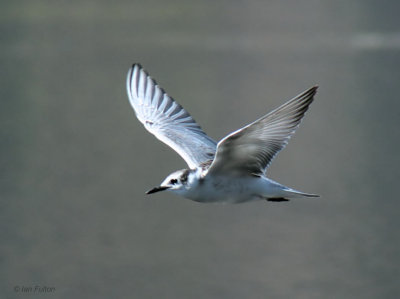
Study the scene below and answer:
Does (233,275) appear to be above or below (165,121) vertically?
below

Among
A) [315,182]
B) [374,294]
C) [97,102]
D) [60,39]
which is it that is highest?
[60,39]

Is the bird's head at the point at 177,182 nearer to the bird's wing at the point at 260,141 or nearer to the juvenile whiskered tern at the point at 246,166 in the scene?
the juvenile whiskered tern at the point at 246,166

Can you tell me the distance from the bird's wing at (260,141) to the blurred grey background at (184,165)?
4775mm

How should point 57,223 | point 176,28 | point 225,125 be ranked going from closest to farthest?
1. point 57,223
2. point 225,125
3. point 176,28

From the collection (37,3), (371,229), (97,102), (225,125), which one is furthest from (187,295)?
(37,3)

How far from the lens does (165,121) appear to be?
19.3ft

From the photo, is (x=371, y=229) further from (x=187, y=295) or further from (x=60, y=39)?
(x=60, y=39)

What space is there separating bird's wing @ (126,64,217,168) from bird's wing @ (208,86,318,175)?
0.66 meters

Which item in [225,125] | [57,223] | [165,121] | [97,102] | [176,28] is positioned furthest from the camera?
[176,28]

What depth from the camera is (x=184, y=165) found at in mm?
14109

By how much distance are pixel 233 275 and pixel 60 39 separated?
18996 millimetres
